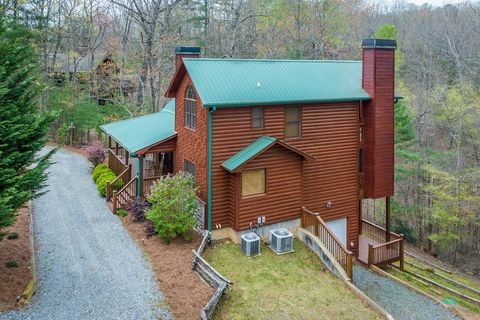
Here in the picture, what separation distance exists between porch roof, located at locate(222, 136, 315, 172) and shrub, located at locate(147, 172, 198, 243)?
5.19ft

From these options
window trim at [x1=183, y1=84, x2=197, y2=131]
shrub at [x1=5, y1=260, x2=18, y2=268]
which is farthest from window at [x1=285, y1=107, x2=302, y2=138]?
shrub at [x1=5, y1=260, x2=18, y2=268]

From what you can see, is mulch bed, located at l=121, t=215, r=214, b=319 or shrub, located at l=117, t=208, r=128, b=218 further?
shrub, located at l=117, t=208, r=128, b=218

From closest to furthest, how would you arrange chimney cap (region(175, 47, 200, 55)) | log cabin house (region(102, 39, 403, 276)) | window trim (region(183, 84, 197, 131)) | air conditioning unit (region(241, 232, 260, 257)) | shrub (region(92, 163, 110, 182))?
air conditioning unit (region(241, 232, 260, 257)), log cabin house (region(102, 39, 403, 276)), window trim (region(183, 84, 197, 131)), chimney cap (region(175, 47, 200, 55)), shrub (region(92, 163, 110, 182))

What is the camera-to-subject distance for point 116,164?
20.4 m

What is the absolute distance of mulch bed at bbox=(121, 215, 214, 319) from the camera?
1024 cm

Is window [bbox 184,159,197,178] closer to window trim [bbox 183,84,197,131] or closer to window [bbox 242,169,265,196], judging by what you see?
window trim [bbox 183,84,197,131]

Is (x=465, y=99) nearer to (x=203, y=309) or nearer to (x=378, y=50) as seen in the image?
(x=378, y=50)

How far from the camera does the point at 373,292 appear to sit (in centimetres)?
1408

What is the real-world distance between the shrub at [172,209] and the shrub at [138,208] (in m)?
2.16

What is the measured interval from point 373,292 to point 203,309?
7036mm

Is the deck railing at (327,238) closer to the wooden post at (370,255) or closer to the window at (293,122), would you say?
the wooden post at (370,255)

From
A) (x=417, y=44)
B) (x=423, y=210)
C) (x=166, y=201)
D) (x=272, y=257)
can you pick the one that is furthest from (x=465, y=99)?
(x=166, y=201)

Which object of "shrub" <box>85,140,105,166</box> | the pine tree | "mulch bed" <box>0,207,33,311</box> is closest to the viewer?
the pine tree

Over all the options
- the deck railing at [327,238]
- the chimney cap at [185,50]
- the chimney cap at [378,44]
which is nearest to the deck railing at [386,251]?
the deck railing at [327,238]
